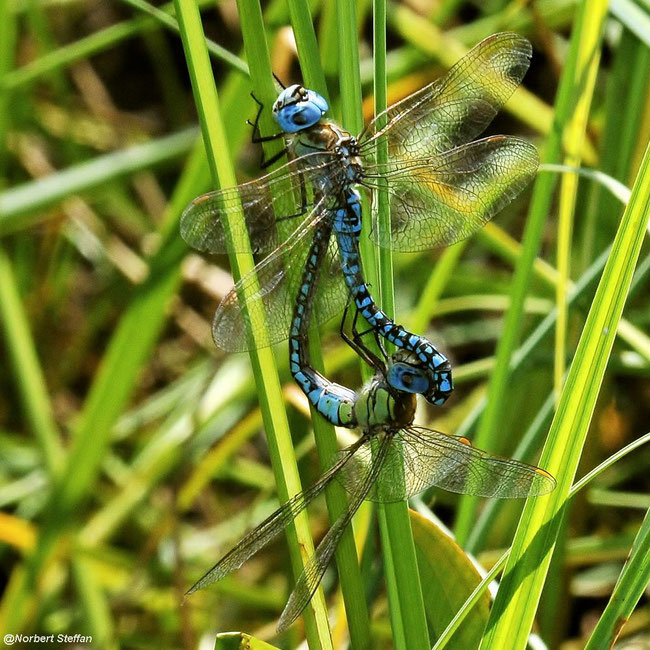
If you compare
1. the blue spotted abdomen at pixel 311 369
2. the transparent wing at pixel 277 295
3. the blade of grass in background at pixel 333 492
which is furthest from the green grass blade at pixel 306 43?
the blue spotted abdomen at pixel 311 369

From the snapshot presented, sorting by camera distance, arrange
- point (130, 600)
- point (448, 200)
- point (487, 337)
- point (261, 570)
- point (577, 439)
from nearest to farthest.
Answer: point (577, 439) → point (448, 200) → point (130, 600) → point (261, 570) → point (487, 337)

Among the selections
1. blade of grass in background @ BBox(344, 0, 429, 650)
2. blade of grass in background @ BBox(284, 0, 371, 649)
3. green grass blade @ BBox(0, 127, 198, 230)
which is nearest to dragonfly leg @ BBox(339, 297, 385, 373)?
blade of grass in background @ BBox(284, 0, 371, 649)

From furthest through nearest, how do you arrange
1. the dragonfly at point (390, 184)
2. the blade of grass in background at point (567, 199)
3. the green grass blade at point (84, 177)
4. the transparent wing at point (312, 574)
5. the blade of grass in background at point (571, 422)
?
the green grass blade at point (84, 177) < the blade of grass in background at point (567, 199) < the dragonfly at point (390, 184) < the transparent wing at point (312, 574) < the blade of grass in background at point (571, 422)

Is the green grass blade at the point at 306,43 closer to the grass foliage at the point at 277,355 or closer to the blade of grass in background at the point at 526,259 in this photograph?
the grass foliage at the point at 277,355

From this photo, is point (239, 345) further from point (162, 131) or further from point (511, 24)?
point (162, 131)

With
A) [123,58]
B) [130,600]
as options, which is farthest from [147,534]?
[123,58]

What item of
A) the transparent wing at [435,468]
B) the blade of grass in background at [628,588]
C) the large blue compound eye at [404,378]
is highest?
the large blue compound eye at [404,378]

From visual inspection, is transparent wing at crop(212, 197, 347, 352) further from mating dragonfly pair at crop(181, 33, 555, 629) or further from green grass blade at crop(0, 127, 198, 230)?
green grass blade at crop(0, 127, 198, 230)

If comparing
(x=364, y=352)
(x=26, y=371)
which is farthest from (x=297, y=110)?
(x=26, y=371)
